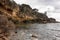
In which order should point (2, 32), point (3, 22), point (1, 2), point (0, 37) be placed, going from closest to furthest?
point (0, 37) < point (2, 32) < point (3, 22) < point (1, 2)

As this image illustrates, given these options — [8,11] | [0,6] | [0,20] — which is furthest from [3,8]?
[0,20]

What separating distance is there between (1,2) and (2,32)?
58.1 m

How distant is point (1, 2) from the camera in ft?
264

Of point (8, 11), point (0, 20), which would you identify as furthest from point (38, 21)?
point (0, 20)

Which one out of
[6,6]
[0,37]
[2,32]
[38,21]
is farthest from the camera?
[38,21]

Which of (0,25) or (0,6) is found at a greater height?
(0,6)

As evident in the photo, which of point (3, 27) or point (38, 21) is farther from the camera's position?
point (38, 21)

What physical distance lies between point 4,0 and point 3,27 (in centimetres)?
6140

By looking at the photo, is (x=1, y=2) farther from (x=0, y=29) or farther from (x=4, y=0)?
(x=0, y=29)

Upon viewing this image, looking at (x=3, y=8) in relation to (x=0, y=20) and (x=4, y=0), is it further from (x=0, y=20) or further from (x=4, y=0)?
(x=0, y=20)

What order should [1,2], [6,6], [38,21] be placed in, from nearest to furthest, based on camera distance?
[1,2]
[6,6]
[38,21]

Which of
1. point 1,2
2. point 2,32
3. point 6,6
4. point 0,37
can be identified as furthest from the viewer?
point 6,6

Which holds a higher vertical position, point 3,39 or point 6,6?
point 6,6

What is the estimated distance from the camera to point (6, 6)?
8856cm
